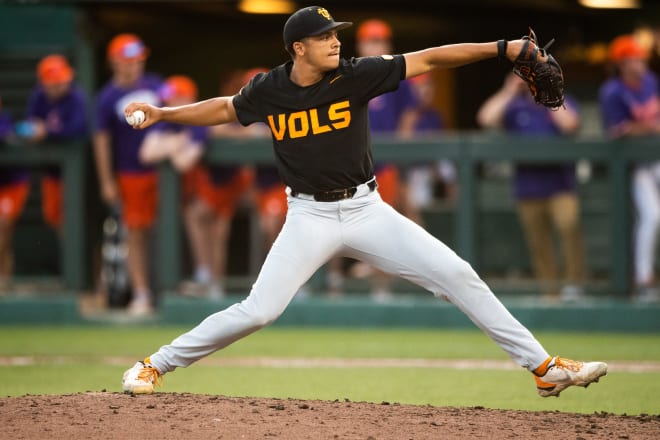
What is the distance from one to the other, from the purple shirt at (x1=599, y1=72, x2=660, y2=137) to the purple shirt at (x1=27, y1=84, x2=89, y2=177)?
4911 millimetres

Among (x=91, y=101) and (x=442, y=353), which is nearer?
(x=442, y=353)

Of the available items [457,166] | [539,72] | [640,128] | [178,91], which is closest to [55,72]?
[178,91]

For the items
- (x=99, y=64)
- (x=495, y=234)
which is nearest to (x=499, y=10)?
(x=495, y=234)

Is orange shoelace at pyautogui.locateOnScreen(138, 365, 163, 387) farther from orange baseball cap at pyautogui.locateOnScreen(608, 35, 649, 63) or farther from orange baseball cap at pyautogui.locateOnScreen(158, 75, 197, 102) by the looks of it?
orange baseball cap at pyautogui.locateOnScreen(608, 35, 649, 63)

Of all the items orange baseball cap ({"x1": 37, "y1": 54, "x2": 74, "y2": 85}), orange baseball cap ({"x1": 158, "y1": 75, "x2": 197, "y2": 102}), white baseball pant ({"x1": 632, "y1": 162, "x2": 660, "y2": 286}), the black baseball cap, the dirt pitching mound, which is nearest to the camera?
the dirt pitching mound

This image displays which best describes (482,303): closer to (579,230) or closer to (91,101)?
(579,230)

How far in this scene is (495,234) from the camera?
1088 cm

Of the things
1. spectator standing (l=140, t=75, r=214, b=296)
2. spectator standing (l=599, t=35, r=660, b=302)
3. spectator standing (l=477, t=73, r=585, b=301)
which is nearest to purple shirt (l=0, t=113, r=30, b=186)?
spectator standing (l=140, t=75, r=214, b=296)

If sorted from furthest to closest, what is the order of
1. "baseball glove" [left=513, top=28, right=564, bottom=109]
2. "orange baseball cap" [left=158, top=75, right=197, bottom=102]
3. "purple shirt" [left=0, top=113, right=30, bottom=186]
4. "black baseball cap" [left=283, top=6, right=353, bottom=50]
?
1. "purple shirt" [left=0, top=113, right=30, bottom=186]
2. "orange baseball cap" [left=158, top=75, right=197, bottom=102]
3. "black baseball cap" [left=283, top=6, right=353, bottom=50]
4. "baseball glove" [left=513, top=28, right=564, bottom=109]

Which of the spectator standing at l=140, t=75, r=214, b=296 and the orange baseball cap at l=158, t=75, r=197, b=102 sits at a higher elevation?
the orange baseball cap at l=158, t=75, r=197, b=102

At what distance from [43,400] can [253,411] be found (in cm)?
110

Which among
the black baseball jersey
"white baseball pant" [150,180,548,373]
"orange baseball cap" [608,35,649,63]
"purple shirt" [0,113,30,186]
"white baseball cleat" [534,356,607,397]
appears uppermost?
"orange baseball cap" [608,35,649,63]

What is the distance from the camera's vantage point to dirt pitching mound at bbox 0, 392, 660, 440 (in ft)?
17.1

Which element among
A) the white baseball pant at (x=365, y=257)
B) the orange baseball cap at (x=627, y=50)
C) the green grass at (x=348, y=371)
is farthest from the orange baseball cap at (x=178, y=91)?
the white baseball pant at (x=365, y=257)
